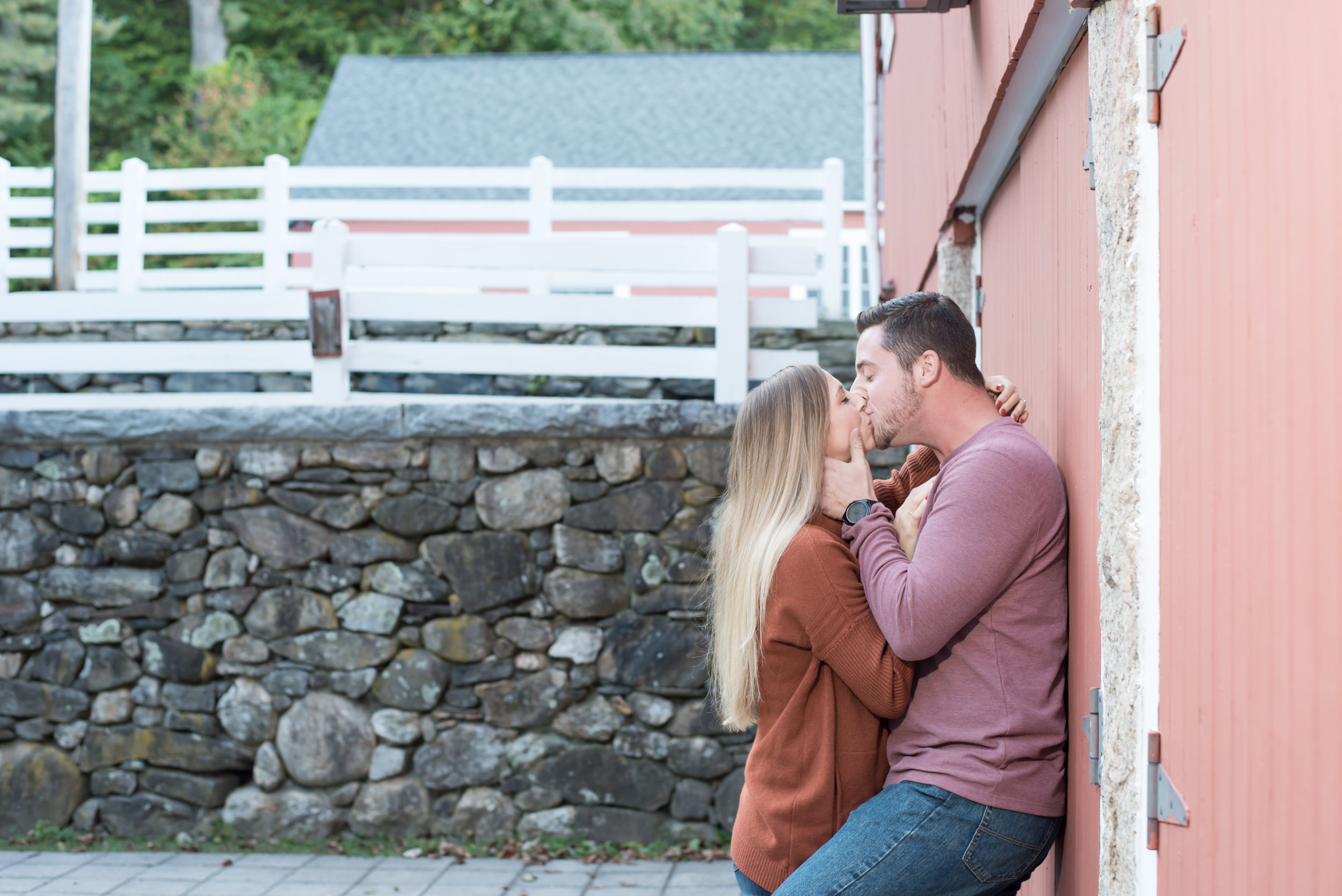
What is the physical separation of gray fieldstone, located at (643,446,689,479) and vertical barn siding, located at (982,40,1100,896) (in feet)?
9.14

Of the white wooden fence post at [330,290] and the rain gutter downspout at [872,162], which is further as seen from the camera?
the rain gutter downspout at [872,162]

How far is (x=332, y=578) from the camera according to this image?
5.42 metres

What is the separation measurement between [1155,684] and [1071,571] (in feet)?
1.90

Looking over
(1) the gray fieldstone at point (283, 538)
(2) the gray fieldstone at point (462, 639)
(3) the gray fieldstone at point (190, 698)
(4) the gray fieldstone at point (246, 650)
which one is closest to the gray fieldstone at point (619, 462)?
(2) the gray fieldstone at point (462, 639)

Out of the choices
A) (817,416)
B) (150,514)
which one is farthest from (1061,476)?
(150,514)

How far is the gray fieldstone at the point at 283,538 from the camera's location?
5.45 metres

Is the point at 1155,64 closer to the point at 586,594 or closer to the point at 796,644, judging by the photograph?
the point at 796,644

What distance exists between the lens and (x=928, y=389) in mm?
2113

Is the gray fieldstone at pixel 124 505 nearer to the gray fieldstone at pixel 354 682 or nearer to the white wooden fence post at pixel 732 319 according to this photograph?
the gray fieldstone at pixel 354 682

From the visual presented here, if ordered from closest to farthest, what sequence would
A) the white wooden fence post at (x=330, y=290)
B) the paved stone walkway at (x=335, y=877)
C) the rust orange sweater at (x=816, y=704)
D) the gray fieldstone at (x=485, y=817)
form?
the rust orange sweater at (x=816, y=704)
the paved stone walkway at (x=335, y=877)
the gray fieldstone at (x=485, y=817)
the white wooden fence post at (x=330, y=290)

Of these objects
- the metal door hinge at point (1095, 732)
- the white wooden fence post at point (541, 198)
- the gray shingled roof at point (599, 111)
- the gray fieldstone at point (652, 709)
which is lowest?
the gray fieldstone at point (652, 709)

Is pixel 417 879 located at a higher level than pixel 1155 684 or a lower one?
lower

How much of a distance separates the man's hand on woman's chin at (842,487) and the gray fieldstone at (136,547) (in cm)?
443

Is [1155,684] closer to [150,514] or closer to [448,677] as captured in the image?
[448,677]
